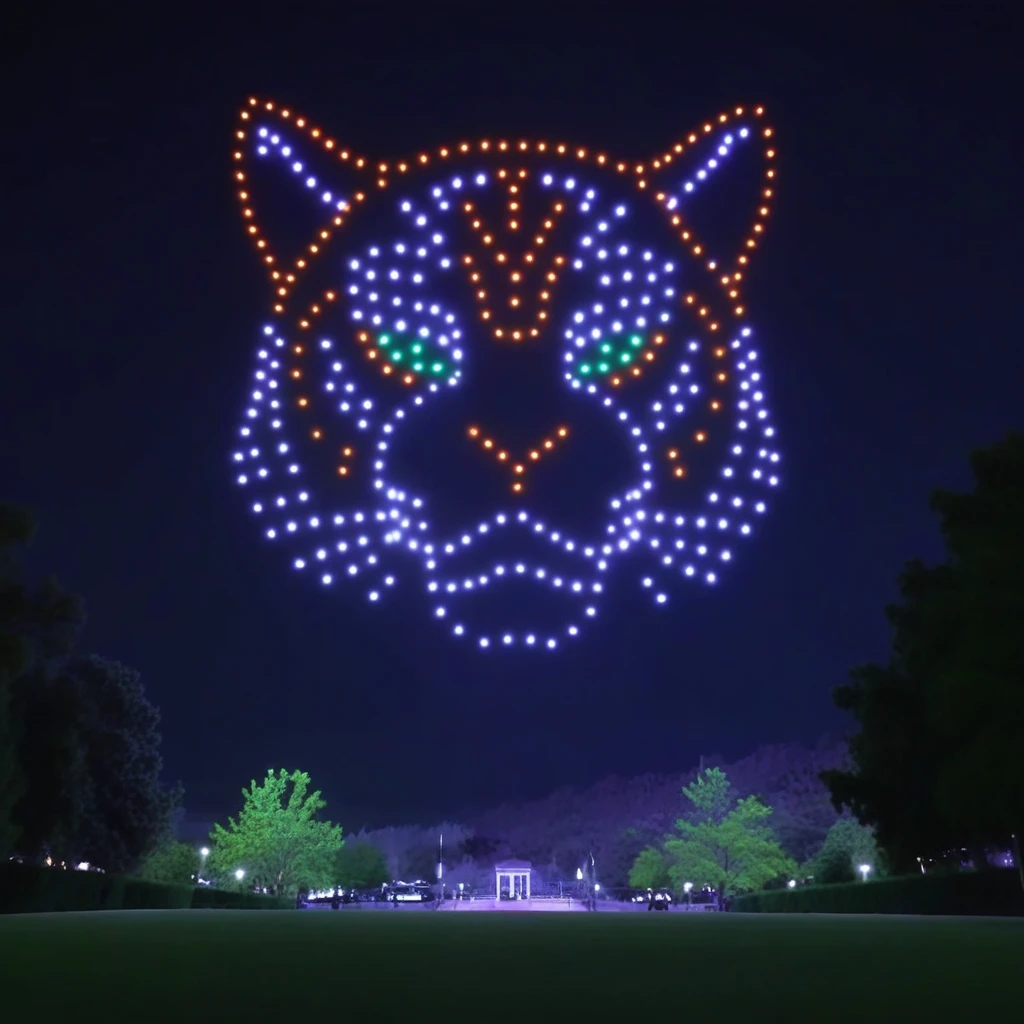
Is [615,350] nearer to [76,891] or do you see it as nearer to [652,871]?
[76,891]

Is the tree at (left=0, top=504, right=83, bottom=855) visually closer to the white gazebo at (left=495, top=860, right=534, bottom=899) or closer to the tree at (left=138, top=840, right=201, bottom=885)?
the tree at (left=138, top=840, right=201, bottom=885)

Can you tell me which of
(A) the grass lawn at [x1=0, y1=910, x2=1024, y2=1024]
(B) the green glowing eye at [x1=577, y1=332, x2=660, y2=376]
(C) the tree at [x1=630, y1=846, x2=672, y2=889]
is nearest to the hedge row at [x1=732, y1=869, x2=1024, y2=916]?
(A) the grass lawn at [x1=0, y1=910, x2=1024, y2=1024]

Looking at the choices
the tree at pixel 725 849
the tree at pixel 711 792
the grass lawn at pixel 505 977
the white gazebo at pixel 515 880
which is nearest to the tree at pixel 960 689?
the grass lawn at pixel 505 977

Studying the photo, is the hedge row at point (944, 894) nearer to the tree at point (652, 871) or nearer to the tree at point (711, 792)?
the tree at point (711, 792)

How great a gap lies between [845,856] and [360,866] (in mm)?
41828

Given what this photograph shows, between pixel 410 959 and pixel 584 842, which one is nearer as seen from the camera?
pixel 410 959

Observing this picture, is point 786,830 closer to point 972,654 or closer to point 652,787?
point 652,787

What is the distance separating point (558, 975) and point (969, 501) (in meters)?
12.7

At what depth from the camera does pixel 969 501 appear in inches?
688

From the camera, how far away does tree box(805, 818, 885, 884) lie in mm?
44062

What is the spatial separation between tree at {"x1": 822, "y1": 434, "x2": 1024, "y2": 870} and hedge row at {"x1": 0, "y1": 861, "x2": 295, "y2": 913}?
15.2m

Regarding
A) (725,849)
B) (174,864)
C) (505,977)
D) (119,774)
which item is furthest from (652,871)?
(505,977)

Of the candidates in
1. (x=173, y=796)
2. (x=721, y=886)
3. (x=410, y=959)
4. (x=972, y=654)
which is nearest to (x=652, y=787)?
(x=721, y=886)

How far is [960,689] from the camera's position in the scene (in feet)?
50.8
